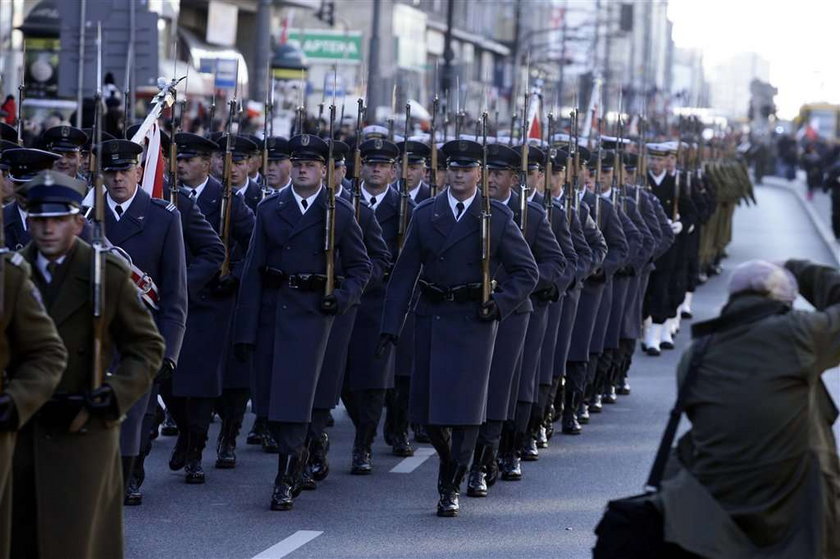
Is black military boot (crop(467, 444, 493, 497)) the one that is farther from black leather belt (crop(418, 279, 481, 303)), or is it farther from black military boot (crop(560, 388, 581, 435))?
black military boot (crop(560, 388, 581, 435))

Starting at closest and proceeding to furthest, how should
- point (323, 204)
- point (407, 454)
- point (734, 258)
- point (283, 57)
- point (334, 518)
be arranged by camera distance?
point (334, 518), point (323, 204), point (407, 454), point (734, 258), point (283, 57)

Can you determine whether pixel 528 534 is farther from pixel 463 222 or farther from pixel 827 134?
pixel 827 134

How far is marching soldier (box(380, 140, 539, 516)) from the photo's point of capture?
35.9 ft

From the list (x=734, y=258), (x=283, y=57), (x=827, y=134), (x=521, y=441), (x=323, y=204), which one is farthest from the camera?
(x=827, y=134)

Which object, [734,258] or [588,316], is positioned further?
[734,258]

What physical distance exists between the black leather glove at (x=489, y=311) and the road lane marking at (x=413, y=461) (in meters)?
1.79

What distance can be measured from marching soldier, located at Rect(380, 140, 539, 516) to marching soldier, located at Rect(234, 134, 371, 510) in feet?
1.20

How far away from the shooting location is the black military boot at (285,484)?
10.9 m

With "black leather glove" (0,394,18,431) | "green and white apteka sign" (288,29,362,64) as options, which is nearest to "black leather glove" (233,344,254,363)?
"black leather glove" (0,394,18,431)

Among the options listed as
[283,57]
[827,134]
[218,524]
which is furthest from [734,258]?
[827,134]

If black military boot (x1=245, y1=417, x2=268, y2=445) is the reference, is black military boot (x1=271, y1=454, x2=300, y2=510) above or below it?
above

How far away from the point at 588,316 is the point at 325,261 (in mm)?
3717

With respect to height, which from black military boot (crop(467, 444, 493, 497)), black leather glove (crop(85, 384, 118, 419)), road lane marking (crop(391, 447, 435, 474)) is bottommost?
road lane marking (crop(391, 447, 435, 474))

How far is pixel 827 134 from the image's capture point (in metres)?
88.5
